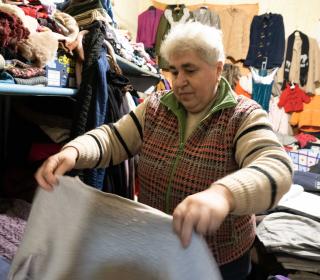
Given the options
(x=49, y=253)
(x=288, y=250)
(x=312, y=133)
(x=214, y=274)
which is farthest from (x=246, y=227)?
(x=312, y=133)

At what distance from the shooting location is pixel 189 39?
1.00m

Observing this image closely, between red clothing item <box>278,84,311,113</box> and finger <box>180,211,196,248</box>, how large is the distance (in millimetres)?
3059

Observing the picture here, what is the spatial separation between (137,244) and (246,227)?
1.72 ft

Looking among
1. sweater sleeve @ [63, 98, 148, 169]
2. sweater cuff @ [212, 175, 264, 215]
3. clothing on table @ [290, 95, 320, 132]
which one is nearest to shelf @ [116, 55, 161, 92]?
sweater sleeve @ [63, 98, 148, 169]

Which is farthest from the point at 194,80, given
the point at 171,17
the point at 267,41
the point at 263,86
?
the point at 171,17

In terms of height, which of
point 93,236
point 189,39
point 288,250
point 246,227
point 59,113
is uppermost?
point 189,39

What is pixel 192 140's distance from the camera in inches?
39.0

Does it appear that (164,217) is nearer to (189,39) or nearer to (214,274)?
(214,274)

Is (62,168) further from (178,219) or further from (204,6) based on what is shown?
(204,6)

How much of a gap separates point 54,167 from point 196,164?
15.6 inches

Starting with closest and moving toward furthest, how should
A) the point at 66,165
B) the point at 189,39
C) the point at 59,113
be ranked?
the point at 66,165, the point at 189,39, the point at 59,113

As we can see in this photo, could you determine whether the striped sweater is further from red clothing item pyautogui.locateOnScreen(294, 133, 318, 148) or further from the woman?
red clothing item pyautogui.locateOnScreen(294, 133, 318, 148)

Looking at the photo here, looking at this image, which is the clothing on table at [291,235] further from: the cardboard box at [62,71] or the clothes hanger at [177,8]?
the clothes hanger at [177,8]

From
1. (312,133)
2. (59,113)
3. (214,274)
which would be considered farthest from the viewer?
(312,133)
